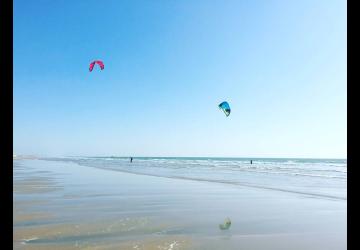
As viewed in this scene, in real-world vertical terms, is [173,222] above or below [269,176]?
above

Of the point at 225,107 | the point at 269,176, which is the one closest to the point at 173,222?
the point at 225,107

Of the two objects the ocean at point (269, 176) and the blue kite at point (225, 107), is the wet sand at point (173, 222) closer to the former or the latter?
Answer: the ocean at point (269, 176)

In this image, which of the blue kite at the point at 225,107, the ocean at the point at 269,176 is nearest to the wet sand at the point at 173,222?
the ocean at the point at 269,176

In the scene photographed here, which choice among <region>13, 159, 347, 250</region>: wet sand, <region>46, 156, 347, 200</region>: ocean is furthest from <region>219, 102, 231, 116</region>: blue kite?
<region>13, 159, 347, 250</region>: wet sand

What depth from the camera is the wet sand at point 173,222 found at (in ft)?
16.3

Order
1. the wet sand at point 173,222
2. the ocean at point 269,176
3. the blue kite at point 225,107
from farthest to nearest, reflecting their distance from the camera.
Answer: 1. the blue kite at point 225,107
2. the ocean at point 269,176
3. the wet sand at point 173,222

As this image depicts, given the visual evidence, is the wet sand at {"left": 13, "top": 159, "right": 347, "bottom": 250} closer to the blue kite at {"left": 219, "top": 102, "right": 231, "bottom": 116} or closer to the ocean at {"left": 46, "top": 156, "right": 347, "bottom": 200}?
the ocean at {"left": 46, "top": 156, "right": 347, "bottom": 200}

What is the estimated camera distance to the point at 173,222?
653 centimetres

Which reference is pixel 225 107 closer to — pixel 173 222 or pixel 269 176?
pixel 269 176

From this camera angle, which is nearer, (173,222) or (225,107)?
(173,222)
